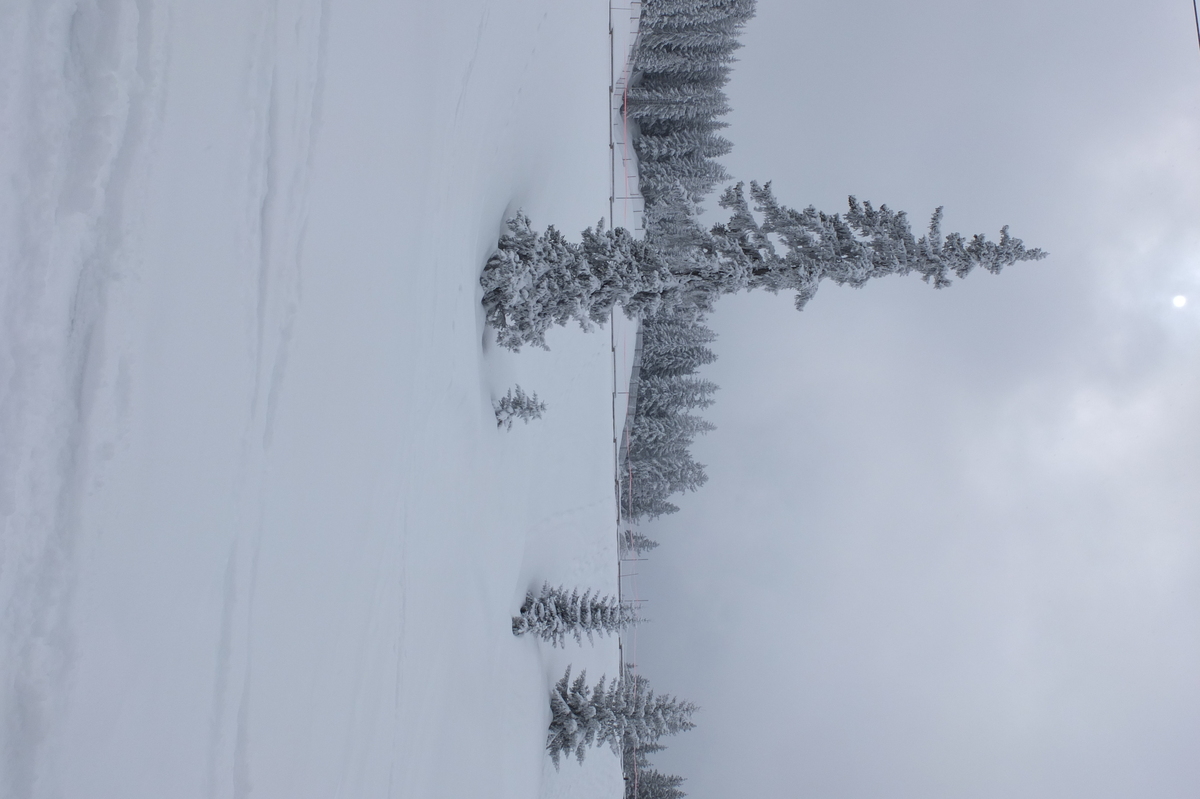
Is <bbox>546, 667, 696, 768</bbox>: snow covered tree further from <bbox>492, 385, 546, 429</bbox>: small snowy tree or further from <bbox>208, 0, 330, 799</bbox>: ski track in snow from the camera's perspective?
<bbox>208, 0, 330, 799</bbox>: ski track in snow

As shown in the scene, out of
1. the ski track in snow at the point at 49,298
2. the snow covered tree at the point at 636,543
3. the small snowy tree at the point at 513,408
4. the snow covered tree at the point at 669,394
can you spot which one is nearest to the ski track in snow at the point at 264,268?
the ski track in snow at the point at 49,298

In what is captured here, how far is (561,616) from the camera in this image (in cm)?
1255

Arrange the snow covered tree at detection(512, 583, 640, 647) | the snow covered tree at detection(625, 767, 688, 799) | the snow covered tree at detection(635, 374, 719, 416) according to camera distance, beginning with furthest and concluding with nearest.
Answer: the snow covered tree at detection(635, 374, 719, 416) < the snow covered tree at detection(625, 767, 688, 799) < the snow covered tree at detection(512, 583, 640, 647)

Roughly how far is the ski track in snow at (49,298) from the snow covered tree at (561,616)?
875cm

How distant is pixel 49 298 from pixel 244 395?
4.71 feet

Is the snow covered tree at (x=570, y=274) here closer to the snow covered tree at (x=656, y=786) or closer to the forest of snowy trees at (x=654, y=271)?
the forest of snowy trees at (x=654, y=271)

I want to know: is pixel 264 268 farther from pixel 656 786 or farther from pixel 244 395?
pixel 656 786

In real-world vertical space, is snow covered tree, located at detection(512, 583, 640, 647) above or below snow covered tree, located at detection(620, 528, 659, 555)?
below

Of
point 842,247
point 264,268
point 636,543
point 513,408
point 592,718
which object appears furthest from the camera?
point 636,543

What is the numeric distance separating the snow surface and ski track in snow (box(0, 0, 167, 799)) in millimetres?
13

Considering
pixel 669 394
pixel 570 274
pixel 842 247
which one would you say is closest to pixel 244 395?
pixel 570 274

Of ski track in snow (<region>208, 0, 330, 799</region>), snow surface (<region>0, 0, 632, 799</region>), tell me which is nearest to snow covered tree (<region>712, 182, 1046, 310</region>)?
snow surface (<region>0, 0, 632, 799</region>)

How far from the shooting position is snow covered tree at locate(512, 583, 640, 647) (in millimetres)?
11898

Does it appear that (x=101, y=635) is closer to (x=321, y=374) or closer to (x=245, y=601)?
(x=245, y=601)
